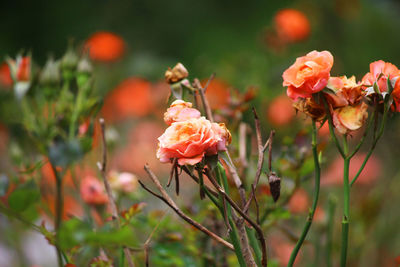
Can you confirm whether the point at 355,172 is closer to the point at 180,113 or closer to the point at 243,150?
the point at 243,150

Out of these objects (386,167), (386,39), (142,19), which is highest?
(142,19)

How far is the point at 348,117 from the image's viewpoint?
372 mm

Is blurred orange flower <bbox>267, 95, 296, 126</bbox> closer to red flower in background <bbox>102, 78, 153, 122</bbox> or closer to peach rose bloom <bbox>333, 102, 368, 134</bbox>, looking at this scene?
red flower in background <bbox>102, 78, 153, 122</bbox>

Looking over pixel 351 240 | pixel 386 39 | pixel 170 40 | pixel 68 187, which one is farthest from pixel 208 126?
pixel 170 40

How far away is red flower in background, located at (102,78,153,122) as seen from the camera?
1.60 meters

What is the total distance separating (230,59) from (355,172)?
0.52 m

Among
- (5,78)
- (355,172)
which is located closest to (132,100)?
(5,78)

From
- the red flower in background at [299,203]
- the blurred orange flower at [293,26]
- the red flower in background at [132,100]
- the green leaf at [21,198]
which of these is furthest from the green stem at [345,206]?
the red flower in background at [132,100]

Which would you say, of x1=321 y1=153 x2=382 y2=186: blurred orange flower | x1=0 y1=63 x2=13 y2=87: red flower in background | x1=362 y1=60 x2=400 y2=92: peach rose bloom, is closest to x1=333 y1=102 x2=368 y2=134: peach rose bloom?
x1=362 y1=60 x2=400 y2=92: peach rose bloom

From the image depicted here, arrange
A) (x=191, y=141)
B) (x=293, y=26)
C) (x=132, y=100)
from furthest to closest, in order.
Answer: (x=132, y=100) → (x=293, y=26) → (x=191, y=141)

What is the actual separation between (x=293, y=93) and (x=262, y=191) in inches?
9.5

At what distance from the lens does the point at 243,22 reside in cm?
245

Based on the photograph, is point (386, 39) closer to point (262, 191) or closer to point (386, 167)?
point (386, 167)

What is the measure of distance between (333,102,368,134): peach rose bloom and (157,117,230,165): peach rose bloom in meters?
0.09
